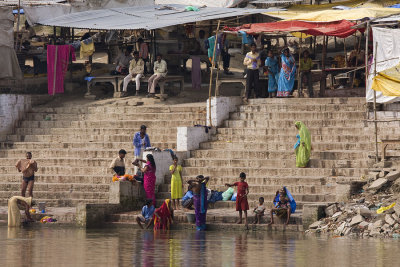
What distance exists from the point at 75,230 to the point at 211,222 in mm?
2475

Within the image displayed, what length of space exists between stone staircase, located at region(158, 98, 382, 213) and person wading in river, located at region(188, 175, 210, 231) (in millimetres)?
1352

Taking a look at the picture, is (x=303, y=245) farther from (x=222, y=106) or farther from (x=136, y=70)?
(x=136, y=70)

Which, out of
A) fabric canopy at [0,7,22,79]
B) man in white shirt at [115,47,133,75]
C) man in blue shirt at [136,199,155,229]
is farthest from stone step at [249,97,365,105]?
fabric canopy at [0,7,22,79]

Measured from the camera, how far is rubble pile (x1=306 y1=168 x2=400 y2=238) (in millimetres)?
16922

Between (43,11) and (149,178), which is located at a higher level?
(43,11)

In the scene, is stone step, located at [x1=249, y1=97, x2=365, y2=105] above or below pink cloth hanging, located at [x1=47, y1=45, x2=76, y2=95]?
below

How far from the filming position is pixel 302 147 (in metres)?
20.0

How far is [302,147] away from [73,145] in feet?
18.6

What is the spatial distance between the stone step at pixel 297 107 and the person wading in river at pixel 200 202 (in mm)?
4759

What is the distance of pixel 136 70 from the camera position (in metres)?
25.4

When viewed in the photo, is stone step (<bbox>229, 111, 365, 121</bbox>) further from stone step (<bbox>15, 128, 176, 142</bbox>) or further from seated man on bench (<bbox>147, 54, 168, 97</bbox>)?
seated man on bench (<bbox>147, 54, 168, 97</bbox>)

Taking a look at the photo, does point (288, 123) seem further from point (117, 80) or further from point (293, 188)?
point (117, 80)

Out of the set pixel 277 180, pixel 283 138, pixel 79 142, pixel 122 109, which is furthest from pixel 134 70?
pixel 277 180

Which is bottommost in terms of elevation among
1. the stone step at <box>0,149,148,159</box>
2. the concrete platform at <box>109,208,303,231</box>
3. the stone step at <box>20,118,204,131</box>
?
the concrete platform at <box>109,208,303,231</box>
